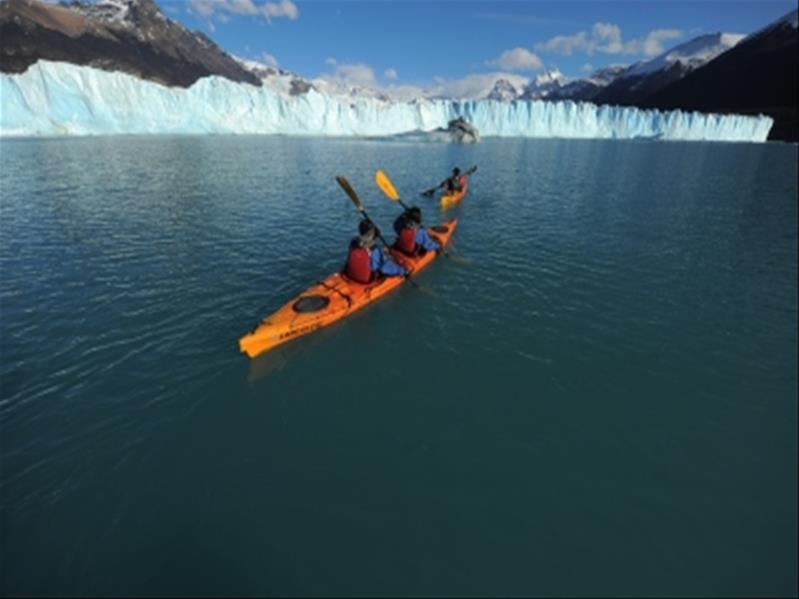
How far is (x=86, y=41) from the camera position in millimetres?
158375

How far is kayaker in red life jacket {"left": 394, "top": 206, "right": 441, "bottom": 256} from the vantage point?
1446 centimetres

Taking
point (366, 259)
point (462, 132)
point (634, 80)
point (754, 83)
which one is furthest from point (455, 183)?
point (634, 80)

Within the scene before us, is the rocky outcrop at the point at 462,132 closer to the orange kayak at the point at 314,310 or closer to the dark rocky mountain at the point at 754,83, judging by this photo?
the orange kayak at the point at 314,310

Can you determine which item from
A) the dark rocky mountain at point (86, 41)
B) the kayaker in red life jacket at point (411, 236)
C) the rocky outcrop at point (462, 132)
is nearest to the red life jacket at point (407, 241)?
the kayaker in red life jacket at point (411, 236)

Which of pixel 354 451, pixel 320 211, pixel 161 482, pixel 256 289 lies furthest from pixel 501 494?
pixel 320 211

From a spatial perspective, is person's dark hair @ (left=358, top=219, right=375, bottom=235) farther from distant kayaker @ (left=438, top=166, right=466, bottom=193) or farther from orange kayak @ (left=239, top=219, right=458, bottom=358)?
distant kayaker @ (left=438, top=166, right=466, bottom=193)

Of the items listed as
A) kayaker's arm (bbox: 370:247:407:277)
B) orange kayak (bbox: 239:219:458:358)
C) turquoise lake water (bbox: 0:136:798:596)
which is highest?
kayaker's arm (bbox: 370:247:407:277)

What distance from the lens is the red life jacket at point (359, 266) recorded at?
1172 centimetres

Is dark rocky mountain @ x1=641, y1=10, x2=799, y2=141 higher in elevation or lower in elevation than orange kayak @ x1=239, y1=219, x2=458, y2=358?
higher

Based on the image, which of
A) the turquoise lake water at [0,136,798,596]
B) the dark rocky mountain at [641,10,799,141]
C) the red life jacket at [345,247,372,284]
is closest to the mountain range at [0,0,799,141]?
the dark rocky mountain at [641,10,799,141]

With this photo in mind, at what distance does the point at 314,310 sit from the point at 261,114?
8620 cm

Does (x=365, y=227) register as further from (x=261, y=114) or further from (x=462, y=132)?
(x=261, y=114)

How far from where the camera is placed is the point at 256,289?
42.7 feet

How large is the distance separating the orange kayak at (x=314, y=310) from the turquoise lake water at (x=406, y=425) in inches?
14.4
